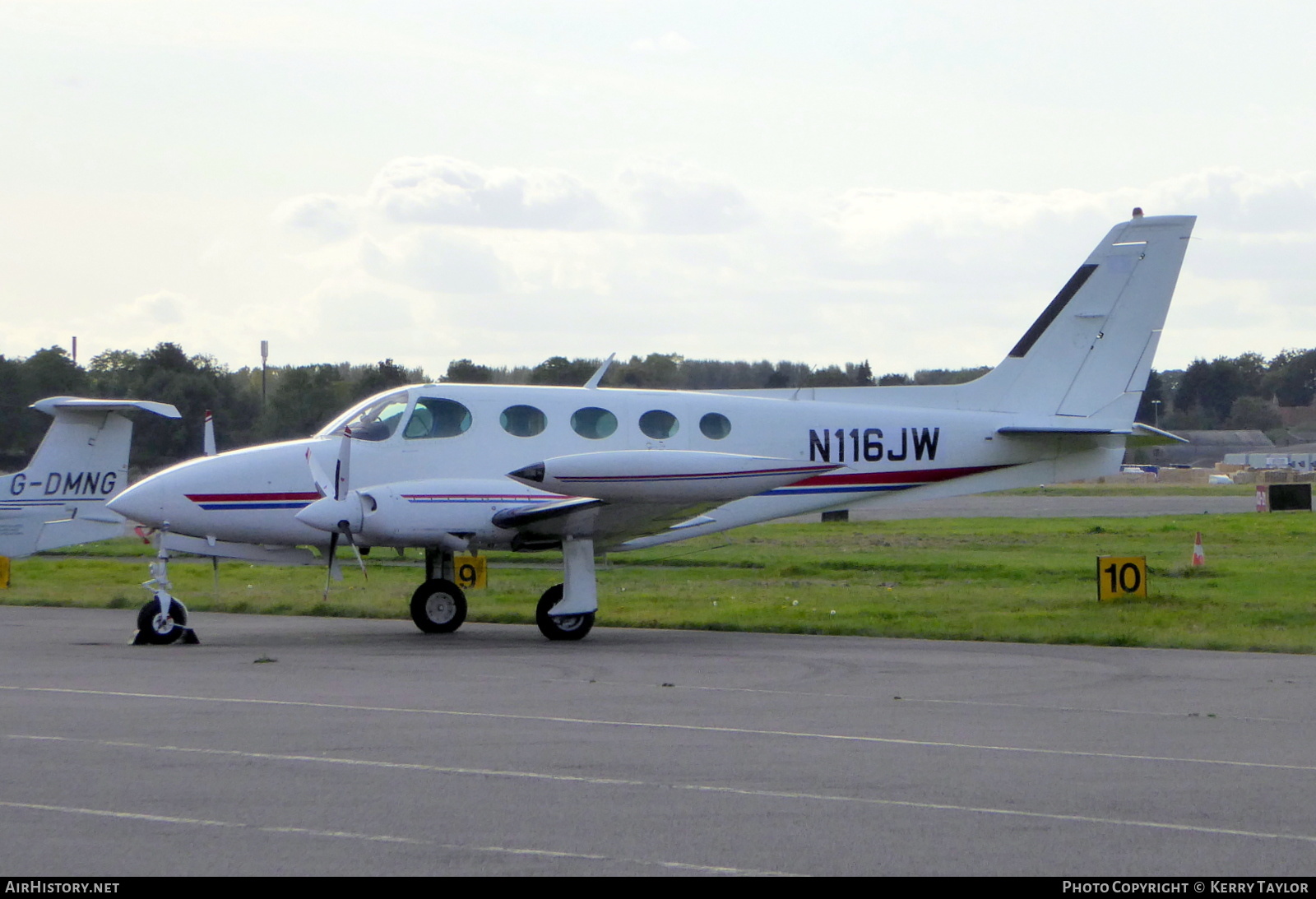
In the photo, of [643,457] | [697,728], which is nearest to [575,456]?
[643,457]

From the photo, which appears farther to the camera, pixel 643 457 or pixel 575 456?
pixel 575 456

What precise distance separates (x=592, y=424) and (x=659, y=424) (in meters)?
0.81

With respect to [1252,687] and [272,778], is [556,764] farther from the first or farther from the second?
[1252,687]

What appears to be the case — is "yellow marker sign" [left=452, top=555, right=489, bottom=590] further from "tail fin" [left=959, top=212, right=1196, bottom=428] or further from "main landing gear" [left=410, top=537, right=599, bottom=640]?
"tail fin" [left=959, top=212, right=1196, bottom=428]

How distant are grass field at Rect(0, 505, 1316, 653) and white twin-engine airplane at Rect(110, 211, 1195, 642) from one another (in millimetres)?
2060

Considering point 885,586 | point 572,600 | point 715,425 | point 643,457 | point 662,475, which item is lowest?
point 885,586

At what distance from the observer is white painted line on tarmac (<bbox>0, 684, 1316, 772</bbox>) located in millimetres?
8188

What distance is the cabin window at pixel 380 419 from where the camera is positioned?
51.8 feet

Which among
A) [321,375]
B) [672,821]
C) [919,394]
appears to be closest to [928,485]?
[919,394]

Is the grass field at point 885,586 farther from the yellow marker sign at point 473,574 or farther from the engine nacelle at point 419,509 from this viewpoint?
the engine nacelle at point 419,509

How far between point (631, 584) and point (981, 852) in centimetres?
1871

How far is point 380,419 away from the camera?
626 inches

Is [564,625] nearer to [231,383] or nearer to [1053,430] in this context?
[1053,430]

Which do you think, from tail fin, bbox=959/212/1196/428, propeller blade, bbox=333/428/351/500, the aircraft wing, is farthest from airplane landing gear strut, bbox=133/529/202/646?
tail fin, bbox=959/212/1196/428
